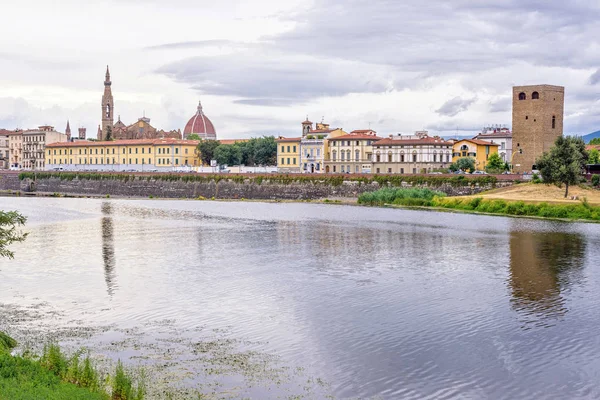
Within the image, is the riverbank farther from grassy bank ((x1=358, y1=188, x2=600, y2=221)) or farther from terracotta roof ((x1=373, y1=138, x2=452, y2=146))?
terracotta roof ((x1=373, y1=138, x2=452, y2=146))

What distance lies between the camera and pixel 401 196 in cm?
8631

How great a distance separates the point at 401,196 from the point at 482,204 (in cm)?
1314

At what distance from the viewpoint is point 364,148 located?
121625mm

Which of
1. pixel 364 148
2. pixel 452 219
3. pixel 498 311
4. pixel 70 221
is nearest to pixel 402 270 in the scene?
pixel 498 311

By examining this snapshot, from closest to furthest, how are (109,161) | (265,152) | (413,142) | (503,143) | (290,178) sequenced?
(290,178), (413,142), (503,143), (265,152), (109,161)

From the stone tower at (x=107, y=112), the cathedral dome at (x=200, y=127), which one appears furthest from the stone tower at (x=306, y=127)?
the stone tower at (x=107, y=112)

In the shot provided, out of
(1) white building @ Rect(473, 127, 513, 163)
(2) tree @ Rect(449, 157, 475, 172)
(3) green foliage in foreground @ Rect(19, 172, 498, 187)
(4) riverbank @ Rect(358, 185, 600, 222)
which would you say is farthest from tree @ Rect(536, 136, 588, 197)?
(1) white building @ Rect(473, 127, 513, 163)

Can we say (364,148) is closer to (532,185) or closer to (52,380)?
(532,185)

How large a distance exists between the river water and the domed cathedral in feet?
434

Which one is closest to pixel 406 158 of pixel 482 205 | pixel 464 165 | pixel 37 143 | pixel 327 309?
pixel 464 165

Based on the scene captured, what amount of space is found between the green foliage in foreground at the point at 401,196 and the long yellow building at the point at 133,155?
62319mm

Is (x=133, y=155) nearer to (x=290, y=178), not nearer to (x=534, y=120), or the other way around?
(x=290, y=178)

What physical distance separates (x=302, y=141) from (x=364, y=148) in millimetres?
12399

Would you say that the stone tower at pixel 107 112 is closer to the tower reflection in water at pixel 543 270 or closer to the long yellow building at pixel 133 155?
the long yellow building at pixel 133 155
